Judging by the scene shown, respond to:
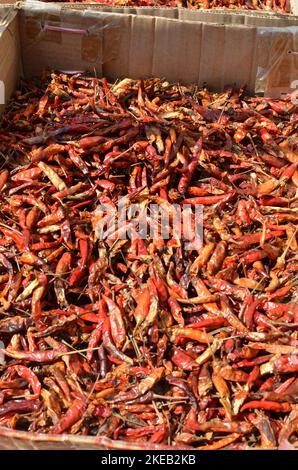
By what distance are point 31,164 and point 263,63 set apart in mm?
3502

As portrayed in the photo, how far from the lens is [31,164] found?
5047 mm

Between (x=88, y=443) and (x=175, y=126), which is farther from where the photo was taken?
(x=175, y=126)

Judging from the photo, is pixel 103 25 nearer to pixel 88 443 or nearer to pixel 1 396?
pixel 1 396

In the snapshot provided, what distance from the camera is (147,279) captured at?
4359 millimetres

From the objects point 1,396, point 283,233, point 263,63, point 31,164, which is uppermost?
point 263,63

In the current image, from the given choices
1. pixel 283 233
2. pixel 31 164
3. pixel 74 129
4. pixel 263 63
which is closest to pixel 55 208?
pixel 31 164

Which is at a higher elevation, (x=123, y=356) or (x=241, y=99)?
(x=241, y=99)
